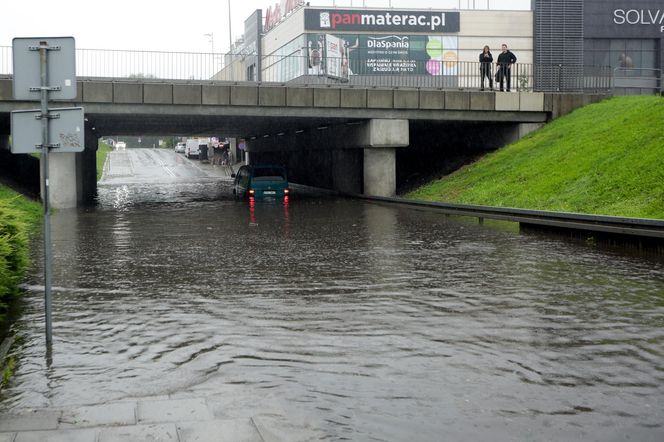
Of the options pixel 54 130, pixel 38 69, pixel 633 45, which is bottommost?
pixel 54 130

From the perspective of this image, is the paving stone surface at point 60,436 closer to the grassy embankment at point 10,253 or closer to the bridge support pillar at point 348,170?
the grassy embankment at point 10,253

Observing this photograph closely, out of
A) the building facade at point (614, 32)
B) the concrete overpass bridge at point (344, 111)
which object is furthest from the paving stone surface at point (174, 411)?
the building facade at point (614, 32)

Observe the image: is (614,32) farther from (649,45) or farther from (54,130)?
(54,130)

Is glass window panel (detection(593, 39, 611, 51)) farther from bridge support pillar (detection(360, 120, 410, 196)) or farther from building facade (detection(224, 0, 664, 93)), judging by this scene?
bridge support pillar (detection(360, 120, 410, 196))

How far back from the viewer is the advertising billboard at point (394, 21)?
7325cm

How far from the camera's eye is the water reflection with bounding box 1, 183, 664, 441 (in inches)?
241

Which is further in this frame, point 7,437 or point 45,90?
point 45,90

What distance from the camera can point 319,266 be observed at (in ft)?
46.5

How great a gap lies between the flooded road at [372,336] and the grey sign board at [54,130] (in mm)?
1925

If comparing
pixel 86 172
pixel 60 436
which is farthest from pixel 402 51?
pixel 60 436

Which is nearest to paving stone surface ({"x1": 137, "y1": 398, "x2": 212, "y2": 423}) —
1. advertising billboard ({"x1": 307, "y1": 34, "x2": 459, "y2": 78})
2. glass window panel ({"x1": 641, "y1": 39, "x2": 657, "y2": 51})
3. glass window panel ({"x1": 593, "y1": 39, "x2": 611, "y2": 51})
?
glass window panel ({"x1": 593, "y1": 39, "x2": 611, "y2": 51})

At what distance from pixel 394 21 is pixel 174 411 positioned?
7067cm

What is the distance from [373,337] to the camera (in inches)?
336

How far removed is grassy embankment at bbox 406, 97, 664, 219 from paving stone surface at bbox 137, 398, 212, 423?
1452 cm
